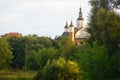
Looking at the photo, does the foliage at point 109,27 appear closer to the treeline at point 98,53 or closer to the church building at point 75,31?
the treeline at point 98,53

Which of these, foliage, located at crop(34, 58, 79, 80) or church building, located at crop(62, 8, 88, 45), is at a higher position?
church building, located at crop(62, 8, 88, 45)

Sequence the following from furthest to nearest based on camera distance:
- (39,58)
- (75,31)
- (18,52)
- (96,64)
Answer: (75,31), (18,52), (39,58), (96,64)

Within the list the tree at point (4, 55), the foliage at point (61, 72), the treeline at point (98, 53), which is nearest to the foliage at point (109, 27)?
the treeline at point (98, 53)

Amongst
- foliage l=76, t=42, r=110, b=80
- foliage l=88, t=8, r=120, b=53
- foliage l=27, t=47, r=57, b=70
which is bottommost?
foliage l=27, t=47, r=57, b=70

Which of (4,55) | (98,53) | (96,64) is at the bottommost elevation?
(4,55)

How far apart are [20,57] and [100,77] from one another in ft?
193

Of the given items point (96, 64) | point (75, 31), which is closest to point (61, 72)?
point (96, 64)

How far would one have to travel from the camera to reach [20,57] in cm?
9450

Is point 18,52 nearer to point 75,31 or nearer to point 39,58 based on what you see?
point 39,58

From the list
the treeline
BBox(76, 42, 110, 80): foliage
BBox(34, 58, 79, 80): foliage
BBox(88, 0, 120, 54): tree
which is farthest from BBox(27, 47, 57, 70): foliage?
BBox(76, 42, 110, 80): foliage

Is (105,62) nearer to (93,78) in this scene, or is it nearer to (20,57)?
(93,78)

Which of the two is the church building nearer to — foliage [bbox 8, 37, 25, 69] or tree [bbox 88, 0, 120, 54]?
foliage [bbox 8, 37, 25, 69]

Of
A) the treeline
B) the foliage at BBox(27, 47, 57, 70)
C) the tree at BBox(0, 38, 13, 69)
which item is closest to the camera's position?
the treeline

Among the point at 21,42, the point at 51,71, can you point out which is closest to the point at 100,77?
the point at 51,71
